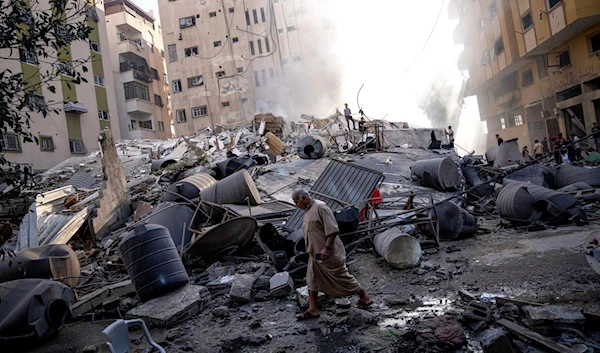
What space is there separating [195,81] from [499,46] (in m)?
25.8

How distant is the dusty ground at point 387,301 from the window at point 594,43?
15.4 metres

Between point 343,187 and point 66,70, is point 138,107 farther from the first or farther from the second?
point 66,70

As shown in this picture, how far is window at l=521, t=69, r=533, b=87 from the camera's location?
23.3 metres

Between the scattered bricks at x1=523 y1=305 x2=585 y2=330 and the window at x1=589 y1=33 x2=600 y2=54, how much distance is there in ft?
61.5

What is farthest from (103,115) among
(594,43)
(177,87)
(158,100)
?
(594,43)

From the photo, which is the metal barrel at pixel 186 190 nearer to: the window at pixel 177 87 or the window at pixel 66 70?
the window at pixel 66 70

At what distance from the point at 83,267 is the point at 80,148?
806 inches

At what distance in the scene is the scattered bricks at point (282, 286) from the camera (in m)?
4.91

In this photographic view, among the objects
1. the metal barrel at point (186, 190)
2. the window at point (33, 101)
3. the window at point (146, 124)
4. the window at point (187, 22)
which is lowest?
the metal barrel at point (186, 190)

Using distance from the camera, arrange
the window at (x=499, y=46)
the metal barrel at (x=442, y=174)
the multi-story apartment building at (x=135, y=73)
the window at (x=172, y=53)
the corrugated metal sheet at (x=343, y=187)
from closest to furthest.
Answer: the corrugated metal sheet at (x=343, y=187), the metal barrel at (x=442, y=174), the window at (x=499, y=46), the multi-story apartment building at (x=135, y=73), the window at (x=172, y=53)

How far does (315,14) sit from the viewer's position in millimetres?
38188

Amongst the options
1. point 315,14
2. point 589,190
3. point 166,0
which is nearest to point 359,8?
point 315,14

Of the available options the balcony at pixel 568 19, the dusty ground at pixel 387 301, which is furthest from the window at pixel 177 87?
the dusty ground at pixel 387 301

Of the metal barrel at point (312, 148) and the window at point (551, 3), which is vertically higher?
the window at point (551, 3)
